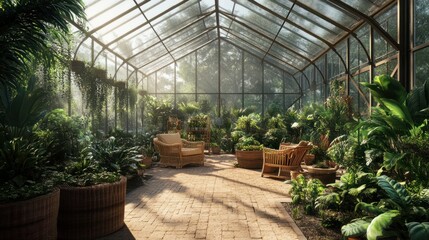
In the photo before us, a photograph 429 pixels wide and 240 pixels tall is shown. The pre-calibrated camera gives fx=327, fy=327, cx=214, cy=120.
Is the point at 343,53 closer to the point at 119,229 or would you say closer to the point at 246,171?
the point at 246,171

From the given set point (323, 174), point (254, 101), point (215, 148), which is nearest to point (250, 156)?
point (323, 174)

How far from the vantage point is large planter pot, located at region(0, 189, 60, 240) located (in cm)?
247

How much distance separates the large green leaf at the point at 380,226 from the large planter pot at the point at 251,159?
524cm

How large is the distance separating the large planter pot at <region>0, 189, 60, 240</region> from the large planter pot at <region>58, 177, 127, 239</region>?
368mm

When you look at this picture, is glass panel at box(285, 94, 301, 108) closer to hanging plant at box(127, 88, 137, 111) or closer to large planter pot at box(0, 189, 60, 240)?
hanging plant at box(127, 88, 137, 111)

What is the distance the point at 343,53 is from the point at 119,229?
8.81 m

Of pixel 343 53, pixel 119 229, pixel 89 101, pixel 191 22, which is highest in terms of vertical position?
pixel 191 22

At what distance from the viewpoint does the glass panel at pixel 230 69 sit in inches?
614

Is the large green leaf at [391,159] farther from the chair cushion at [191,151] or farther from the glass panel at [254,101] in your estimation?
the glass panel at [254,101]

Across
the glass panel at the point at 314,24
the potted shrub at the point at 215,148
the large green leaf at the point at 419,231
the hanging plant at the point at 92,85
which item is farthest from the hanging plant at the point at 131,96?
the large green leaf at the point at 419,231

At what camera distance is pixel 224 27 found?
1360 centimetres

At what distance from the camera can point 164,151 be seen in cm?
836

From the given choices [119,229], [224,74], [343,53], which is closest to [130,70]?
[224,74]

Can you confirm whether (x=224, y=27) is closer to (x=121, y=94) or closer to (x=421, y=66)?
(x=121, y=94)
